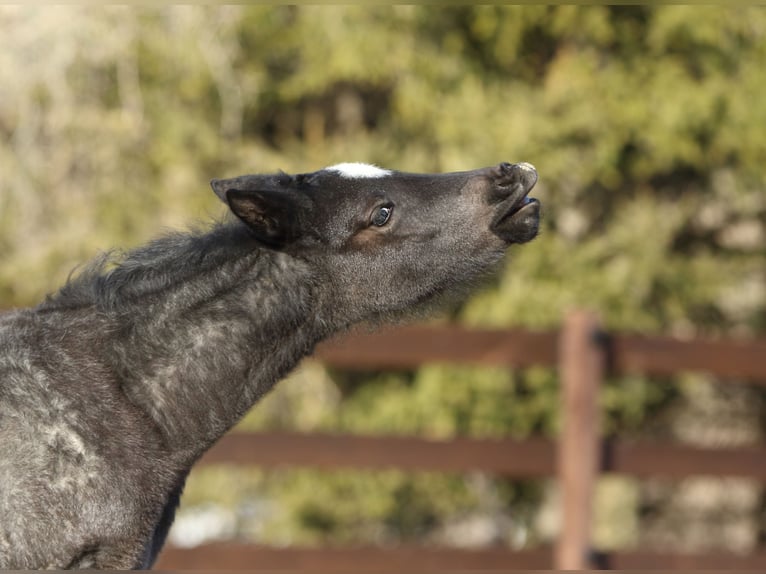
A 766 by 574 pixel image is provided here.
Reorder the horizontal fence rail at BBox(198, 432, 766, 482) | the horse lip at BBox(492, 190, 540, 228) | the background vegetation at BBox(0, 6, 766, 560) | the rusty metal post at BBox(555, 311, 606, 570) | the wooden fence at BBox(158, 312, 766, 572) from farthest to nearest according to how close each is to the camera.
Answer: the background vegetation at BBox(0, 6, 766, 560) < the horizontal fence rail at BBox(198, 432, 766, 482) < the wooden fence at BBox(158, 312, 766, 572) < the rusty metal post at BBox(555, 311, 606, 570) < the horse lip at BBox(492, 190, 540, 228)

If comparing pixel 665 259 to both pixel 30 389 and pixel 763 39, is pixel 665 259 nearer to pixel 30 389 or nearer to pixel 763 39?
pixel 763 39

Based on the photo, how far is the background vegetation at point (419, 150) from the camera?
9414mm

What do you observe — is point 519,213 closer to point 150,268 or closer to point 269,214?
point 269,214

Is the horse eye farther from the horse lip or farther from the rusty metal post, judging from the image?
the rusty metal post

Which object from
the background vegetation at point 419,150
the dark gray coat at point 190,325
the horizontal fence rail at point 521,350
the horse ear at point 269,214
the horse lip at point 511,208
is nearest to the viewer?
the dark gray coat at point 190,325

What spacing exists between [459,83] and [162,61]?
2.48m

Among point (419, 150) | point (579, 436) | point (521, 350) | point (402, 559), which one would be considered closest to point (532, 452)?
point (579, 436)

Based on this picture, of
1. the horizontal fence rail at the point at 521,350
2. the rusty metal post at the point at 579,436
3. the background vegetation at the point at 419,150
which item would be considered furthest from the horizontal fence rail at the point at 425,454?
the background vegetation at the point at 419,150

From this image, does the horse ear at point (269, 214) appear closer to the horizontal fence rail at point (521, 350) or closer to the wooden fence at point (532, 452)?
the wooden fence at point (532, 452)

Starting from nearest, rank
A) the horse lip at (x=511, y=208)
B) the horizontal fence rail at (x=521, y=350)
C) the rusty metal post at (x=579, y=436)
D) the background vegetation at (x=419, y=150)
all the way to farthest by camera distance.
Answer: the horse lip at (x=511, y=208)
the rusty metal post at (x=579, y=436)
the horizontal fence rail at (x=521, y=350)
the background vegetation at (x=419, y=150)

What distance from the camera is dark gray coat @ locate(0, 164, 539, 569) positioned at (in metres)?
3.32

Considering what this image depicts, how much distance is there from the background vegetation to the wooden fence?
1899mm

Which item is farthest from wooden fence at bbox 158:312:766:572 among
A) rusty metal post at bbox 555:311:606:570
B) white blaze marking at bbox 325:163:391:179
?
white blaze marking at bbox 325:163:391:179

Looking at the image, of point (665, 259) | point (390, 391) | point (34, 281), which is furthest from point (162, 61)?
point (665, 259)
